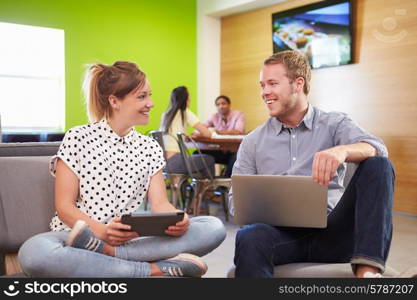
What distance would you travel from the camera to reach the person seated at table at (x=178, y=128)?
4242 mm

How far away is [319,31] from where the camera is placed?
533 cm

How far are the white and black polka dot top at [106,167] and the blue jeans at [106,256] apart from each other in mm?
155

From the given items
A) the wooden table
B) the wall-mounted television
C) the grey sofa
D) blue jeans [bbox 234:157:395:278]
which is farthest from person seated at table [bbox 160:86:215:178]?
blue jeans [bbox 234:157:395:278]

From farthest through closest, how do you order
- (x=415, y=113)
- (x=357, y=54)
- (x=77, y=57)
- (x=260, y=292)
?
(x=77, y=57) < (x=357, y=54) < (x=415, y=113) < (x=260, y=292)

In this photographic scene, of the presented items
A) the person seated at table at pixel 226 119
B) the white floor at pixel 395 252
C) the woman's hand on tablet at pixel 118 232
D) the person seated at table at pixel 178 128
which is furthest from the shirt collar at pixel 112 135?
the person seated at table at pixel 226 119

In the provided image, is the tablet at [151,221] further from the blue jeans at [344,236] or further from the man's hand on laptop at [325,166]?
the man's hand on laptop at [325,166]

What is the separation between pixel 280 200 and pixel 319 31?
421 centimetres

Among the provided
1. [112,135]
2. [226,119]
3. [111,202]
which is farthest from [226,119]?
[111,202]

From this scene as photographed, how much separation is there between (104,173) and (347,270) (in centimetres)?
86

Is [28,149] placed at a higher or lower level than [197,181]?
higher

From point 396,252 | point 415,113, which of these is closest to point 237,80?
point 415,113

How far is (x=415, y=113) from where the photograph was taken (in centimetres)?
446

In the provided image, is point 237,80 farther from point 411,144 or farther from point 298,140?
point 298,140

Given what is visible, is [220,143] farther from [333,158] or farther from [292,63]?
[333,158]
